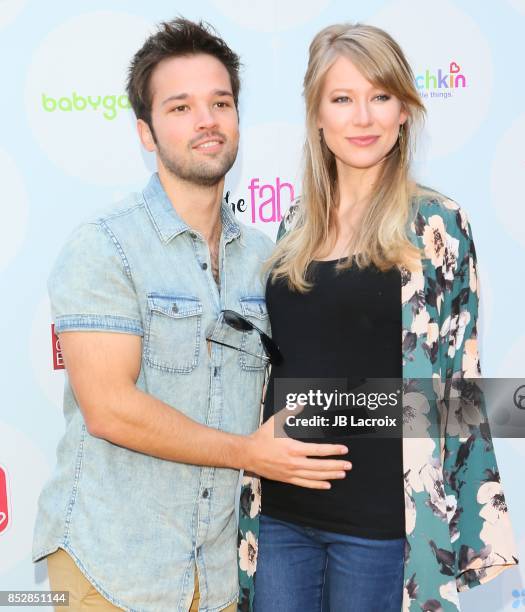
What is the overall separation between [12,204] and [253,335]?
3.68ft

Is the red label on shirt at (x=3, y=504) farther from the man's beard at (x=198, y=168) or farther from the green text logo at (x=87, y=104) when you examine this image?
the man's beard at (x=198, y=168)

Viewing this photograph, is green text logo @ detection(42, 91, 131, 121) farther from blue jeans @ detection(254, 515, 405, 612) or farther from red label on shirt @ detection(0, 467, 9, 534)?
blue jeans @ detection(254, 515, 405, 612)

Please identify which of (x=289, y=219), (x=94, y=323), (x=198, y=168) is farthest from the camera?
(x=289, y=219)

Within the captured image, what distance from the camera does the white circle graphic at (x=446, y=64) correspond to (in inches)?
107

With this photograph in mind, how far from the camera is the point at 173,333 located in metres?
1.83

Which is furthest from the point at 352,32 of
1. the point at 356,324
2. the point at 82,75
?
the point at 82,75

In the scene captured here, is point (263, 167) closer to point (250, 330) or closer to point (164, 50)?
point (164, 50)

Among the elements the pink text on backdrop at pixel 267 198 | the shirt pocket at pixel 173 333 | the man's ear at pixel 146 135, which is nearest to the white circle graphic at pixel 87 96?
the pink text on backdrop at pixel 267 198

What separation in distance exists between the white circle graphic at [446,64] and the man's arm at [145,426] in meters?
1.39

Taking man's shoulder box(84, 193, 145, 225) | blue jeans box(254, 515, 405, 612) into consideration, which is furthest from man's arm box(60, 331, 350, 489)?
man's shoulder box(84, 193, 145, 225)

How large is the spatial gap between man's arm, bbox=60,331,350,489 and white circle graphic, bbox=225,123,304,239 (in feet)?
3.60

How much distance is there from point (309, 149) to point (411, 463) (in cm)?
90

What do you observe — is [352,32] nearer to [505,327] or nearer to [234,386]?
[234,386]

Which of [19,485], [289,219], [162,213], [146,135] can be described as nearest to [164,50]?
[146,135]
